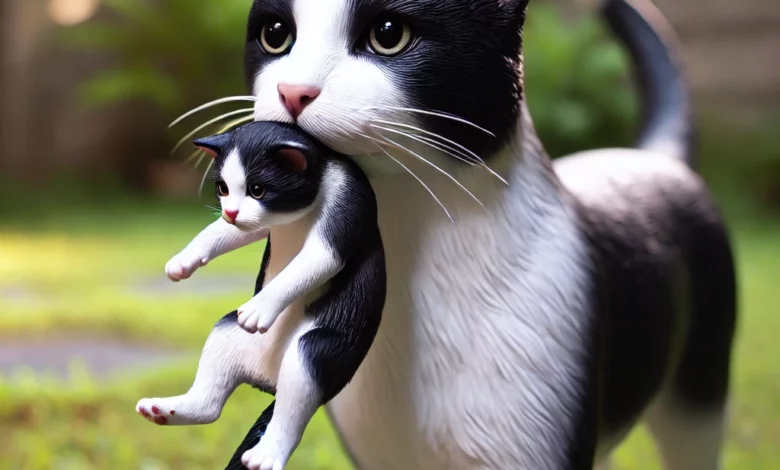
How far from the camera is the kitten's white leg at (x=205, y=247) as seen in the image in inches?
24.6

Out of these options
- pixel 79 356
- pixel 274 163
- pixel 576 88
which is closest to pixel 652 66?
pixel 274 163

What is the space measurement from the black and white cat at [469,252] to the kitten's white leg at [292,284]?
0.06 m

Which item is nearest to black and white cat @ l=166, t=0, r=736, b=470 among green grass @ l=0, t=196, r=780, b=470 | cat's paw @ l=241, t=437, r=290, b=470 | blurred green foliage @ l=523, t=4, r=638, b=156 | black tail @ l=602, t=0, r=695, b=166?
cat's paw @ l=241, t=437, r=290, b=470

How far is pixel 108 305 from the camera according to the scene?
2.38 metres

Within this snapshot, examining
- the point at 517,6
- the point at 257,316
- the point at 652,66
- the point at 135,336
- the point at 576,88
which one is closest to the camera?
the point at 257,316

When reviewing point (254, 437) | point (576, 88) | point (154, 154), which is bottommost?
point (154, 154)

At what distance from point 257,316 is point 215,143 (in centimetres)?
13

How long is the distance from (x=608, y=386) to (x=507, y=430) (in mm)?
162

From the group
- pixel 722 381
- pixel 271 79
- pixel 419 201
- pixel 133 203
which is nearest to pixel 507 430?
pixel 419 201

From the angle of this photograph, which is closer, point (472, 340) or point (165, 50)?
point (472, 340)

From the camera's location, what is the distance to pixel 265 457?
22.3 inches

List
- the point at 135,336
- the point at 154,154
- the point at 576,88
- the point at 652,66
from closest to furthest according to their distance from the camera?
the point at 652,66 → the point at 135,336 → the point at 576,88 → the point at 154,154

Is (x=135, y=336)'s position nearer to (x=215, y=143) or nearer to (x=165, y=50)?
(x=215, y=143)

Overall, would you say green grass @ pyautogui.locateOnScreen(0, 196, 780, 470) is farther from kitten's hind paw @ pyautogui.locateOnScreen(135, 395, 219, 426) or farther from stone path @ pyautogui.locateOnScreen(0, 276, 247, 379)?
kitten's hind paw @ pyautogui.locateOnScreen(135, 395, 219, 426)
